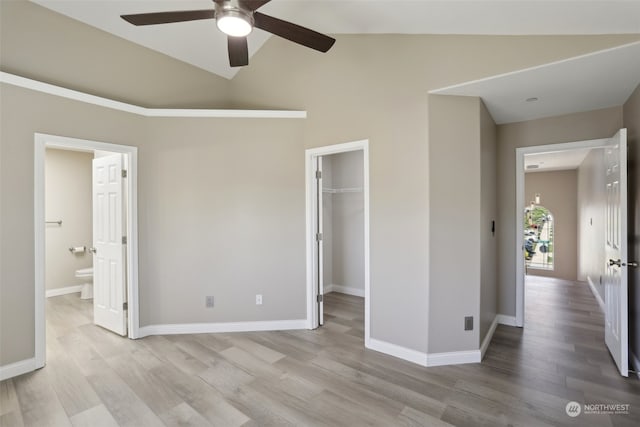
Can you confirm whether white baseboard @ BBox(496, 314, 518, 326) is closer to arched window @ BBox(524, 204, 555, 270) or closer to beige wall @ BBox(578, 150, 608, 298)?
beige wall @ BBox(578, 150, 608, 298)

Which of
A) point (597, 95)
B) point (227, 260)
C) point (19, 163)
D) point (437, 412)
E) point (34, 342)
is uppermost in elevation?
point (597, 95)

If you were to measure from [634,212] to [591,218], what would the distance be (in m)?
3.37

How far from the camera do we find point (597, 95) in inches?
111

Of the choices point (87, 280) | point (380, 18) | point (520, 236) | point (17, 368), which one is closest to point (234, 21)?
point (380, 18)

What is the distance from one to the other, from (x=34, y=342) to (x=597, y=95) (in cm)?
568

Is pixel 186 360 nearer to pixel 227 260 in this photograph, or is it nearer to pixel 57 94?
pixel 227 260

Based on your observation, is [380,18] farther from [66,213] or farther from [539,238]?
[539,238]

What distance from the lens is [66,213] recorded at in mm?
5176

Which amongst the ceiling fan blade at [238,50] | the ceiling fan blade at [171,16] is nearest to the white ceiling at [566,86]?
the ceiling fan blade at [238,50]

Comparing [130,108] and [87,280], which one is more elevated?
[130,108]

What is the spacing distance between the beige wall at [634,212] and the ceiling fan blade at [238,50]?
11.0ft

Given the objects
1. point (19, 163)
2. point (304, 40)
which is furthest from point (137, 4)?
point (304, 40)

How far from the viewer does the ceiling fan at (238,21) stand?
168 centimetres

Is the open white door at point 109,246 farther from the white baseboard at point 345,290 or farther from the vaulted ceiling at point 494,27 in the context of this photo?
the white baseboard at point 345,290
